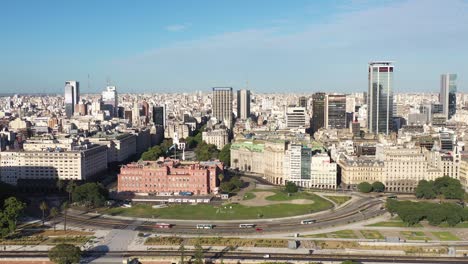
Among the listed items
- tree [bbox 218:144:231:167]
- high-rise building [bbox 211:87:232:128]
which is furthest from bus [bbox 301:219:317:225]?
high-rise building [bbox 211:87:232:128]

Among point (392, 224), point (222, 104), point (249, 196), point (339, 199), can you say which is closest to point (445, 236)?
point (392, 224)

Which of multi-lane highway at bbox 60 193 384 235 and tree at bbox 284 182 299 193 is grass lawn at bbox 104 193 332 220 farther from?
tree at bbox 284 182 299 193

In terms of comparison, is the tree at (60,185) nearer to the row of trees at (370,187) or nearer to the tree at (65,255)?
the tree at (65,255)

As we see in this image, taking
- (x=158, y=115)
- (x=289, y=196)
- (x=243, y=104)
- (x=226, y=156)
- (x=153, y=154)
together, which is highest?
(x=243, y=104)

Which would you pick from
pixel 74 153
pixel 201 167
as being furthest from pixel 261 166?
pixel 74 153

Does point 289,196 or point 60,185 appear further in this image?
point 60,185

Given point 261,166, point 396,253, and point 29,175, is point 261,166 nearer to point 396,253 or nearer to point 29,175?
point 29,175

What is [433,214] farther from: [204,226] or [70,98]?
[70,98]
